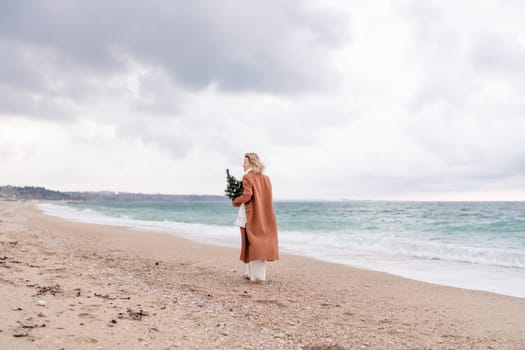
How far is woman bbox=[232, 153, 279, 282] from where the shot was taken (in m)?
7.24

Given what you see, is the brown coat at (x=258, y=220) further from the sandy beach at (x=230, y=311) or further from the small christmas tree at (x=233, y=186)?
the sandy beach at (x=230, y=311)

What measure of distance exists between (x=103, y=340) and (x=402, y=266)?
847cm

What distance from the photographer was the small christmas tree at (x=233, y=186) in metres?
7.53

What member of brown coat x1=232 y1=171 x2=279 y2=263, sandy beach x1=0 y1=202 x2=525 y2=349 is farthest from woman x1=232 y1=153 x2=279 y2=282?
sandy beach x1=0 y1=202 x2=525 y2=349

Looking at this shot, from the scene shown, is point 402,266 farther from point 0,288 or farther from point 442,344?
point 0,288

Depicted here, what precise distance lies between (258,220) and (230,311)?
230 cm

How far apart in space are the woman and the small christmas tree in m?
0.21

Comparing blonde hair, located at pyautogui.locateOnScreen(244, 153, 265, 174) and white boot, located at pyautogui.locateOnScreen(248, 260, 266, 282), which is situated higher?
blonde hair, located at pyautogui.locateOnScreen(244, 153, 265, 174)

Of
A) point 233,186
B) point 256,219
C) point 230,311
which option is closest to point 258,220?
point 256,219

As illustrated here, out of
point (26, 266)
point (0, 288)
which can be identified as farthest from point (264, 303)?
point (26, 266)

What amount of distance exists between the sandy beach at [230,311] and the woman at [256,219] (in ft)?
1.43

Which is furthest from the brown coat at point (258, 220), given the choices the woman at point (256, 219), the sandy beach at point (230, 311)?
the sandy beach at point (230, 311)

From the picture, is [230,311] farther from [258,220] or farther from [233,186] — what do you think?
[233,186]

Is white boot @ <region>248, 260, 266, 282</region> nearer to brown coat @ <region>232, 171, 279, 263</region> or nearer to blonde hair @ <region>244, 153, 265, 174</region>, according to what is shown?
brown coat @ <region>232, 171, 279, 263</region>
